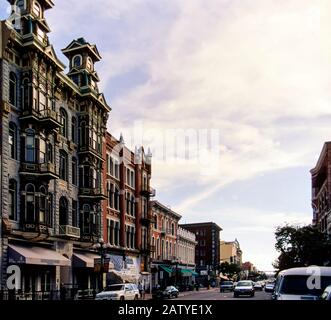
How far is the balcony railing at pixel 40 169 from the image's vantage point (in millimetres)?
38763

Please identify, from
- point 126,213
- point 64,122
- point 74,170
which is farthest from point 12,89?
point 126,213

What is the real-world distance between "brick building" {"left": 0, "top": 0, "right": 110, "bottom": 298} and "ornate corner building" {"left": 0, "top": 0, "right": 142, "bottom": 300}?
73 millimetres

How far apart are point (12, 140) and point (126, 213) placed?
1021 inches

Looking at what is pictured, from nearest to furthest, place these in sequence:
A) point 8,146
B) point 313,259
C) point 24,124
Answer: point 8,146 < point 24,124 < point 313,259

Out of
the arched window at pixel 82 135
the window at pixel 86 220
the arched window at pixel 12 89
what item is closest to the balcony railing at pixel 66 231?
the window at pixel 86 220

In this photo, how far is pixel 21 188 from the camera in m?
38.6

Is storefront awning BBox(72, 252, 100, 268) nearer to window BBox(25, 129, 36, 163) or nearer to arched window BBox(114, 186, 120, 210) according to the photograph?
window BBox(25, 129, 36, 163)

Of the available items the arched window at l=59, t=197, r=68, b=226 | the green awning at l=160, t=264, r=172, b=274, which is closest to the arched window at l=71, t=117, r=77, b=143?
the arched window at l=59, t=197, r=68, b=226

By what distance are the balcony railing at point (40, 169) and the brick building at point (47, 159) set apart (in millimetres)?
74

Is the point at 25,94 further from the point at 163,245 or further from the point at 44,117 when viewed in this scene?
the point at 163,245

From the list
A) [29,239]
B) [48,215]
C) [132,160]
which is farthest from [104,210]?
[29,239]

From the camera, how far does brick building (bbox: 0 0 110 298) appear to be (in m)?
37.3

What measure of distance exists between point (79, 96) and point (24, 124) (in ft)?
31.9
